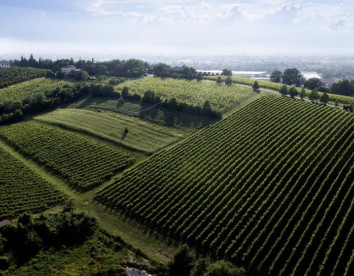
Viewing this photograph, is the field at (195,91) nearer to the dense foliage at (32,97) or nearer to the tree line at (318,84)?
the dense foliage at (32,97)

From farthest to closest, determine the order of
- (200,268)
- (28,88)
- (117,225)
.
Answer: (28,88), (117,225), (200,268)

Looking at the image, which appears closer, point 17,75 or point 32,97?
point 32,97

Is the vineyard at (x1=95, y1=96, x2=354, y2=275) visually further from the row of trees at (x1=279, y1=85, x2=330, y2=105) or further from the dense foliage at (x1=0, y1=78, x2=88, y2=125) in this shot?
the dense foliage at (x1=0, y1=78, x2=88, y2=125)

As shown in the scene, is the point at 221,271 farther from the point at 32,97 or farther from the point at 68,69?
the point at 68,69

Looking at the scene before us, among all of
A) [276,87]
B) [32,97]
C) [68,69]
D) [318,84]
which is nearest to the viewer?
[32,97]

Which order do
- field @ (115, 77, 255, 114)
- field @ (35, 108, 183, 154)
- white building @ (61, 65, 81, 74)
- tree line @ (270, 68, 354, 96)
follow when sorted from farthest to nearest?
white building @ (61, 65, 81, 74) → tree line @ (270, 68, 354, 96) → field @ (115, 77, 255, 114) → field @ (35, 108, 183, 154)

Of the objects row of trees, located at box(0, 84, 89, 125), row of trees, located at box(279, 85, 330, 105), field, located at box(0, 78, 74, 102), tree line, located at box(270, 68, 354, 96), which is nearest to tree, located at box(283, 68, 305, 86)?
tree line, located at box(270, 68, 354, 96)

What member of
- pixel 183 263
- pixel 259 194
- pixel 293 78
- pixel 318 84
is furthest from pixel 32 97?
pixel 293 78

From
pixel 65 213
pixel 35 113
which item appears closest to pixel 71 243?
pixel 65 213
